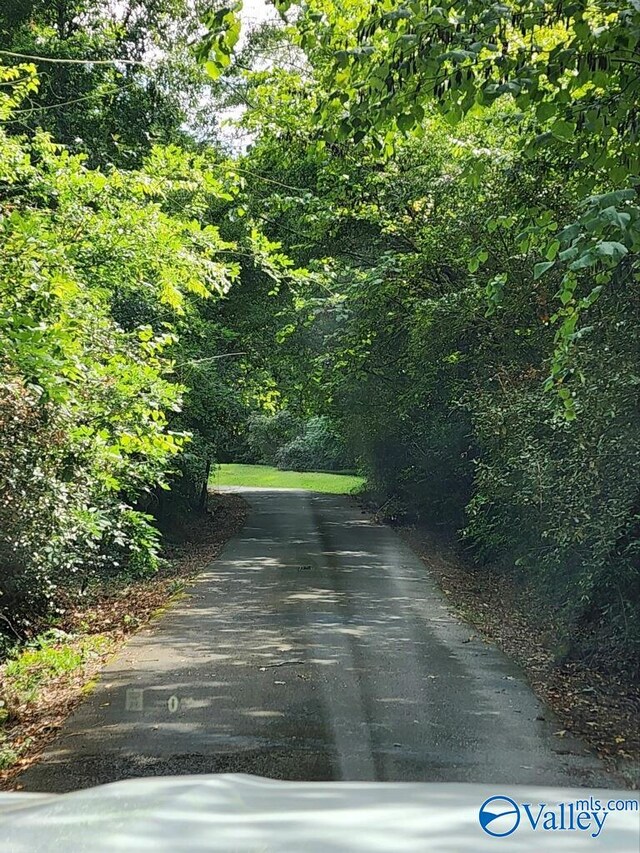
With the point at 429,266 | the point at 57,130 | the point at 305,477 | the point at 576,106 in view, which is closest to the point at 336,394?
the point at 429,266

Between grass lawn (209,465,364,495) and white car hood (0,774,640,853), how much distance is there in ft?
116

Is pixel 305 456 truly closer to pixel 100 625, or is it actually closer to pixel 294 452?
pixel 294 452

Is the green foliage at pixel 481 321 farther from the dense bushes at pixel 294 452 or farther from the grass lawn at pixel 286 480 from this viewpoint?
the dense bushes at pixel 294 452

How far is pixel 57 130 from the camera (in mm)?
15227

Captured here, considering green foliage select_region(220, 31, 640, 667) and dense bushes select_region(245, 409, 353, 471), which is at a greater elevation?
green foliage select_region(220, 31, 640, 667)

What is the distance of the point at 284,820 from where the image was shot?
8.46 ft

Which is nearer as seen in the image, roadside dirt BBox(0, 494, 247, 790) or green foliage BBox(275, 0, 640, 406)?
green foliage BBox(275, 0, 640, 406)

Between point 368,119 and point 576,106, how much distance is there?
4.52 feet

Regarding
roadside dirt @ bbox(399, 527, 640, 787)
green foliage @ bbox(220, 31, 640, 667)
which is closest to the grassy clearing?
roadside dirt @ bbox(399, 527, 640, 787)

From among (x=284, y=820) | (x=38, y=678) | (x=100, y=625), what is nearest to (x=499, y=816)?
(x=284, y=820)

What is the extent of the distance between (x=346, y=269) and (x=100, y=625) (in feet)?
28.4

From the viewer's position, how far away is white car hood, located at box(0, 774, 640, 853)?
7.87 ft

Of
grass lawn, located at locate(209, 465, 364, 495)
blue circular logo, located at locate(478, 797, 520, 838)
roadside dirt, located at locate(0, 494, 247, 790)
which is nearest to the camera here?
blue circular logo, located at locate(478, 797, 520, 838)

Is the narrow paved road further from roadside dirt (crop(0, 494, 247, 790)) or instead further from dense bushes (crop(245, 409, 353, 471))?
dense bushes (crop(245, 409, 353, 471))
